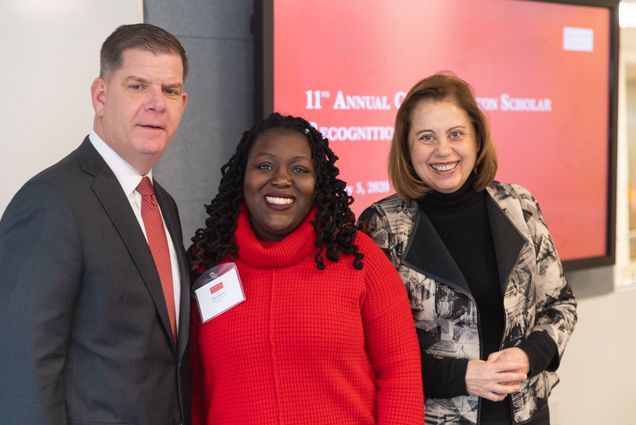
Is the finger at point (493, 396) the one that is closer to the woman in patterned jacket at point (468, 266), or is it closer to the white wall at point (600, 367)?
the woman in patterned jacket at point (468, 266)

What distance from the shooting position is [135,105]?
5.50 feet

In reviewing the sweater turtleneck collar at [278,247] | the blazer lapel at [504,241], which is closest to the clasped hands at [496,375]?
the blazer lapel at [504,241]

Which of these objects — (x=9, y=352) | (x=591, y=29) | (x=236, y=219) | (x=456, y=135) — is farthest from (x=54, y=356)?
(x=591, y=29)

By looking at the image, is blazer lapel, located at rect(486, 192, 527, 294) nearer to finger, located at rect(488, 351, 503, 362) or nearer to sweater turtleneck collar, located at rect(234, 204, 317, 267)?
finger, located at rect(488, 351, 503, 362)

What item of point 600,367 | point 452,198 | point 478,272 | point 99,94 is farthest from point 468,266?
point 600,367

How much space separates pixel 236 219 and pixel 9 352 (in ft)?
2.16

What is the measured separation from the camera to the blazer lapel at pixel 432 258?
196cm

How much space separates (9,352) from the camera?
4.75 feet

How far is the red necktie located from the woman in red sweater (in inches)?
5.1

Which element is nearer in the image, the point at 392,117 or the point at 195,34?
the point at 195,34

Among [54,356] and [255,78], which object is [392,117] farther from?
[54,356]

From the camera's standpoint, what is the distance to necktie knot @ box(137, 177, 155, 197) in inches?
69.4

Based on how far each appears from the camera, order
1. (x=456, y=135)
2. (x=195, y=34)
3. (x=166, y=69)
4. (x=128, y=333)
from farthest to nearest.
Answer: (x=195, y=34), (x=456, y=135), (x=166, y=69), (x=128, y=333)

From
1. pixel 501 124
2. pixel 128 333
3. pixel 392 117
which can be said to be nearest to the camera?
pixel 128 333
